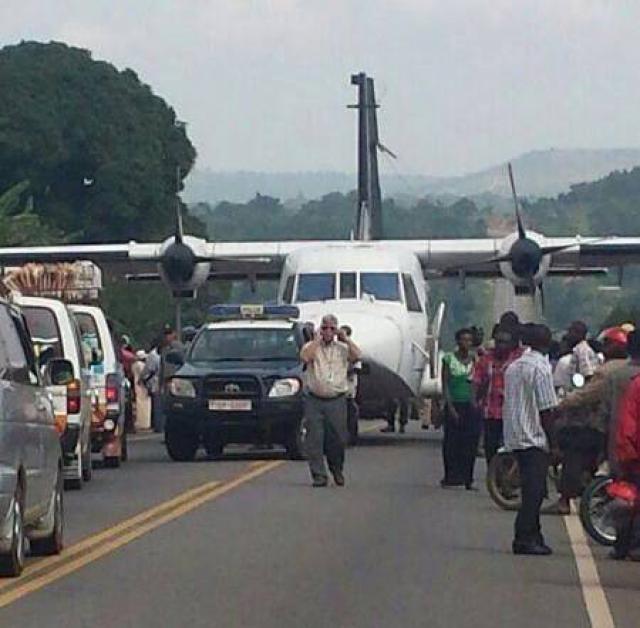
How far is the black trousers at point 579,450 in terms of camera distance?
1858 cm

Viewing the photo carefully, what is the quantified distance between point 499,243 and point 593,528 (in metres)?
24.2

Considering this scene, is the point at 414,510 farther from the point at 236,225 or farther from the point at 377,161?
the point at 236,225

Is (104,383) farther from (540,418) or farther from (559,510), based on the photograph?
(540,418)

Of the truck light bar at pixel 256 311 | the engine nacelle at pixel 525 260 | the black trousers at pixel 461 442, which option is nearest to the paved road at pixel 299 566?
the black trousers at pixel 461 442

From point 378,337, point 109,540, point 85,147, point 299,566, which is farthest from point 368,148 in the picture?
point 299,566

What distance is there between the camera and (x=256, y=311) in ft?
98.1

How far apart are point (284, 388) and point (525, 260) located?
12.8 metres

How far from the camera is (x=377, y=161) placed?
60.2 meters

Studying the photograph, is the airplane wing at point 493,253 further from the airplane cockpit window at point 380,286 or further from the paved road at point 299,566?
the paved road at point 299,566

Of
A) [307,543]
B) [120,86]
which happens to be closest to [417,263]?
[307,543]

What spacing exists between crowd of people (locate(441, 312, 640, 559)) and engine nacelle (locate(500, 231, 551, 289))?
15.8 meters

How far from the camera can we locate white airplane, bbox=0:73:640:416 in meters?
32.6

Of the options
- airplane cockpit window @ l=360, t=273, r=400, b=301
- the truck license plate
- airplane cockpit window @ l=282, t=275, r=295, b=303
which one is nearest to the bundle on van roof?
the truck license plate

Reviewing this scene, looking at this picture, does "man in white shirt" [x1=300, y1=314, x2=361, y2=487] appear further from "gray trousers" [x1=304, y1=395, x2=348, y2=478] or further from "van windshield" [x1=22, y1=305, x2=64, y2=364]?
"van windshield" [x1=22, y1=305, x2=64, y2=364]
